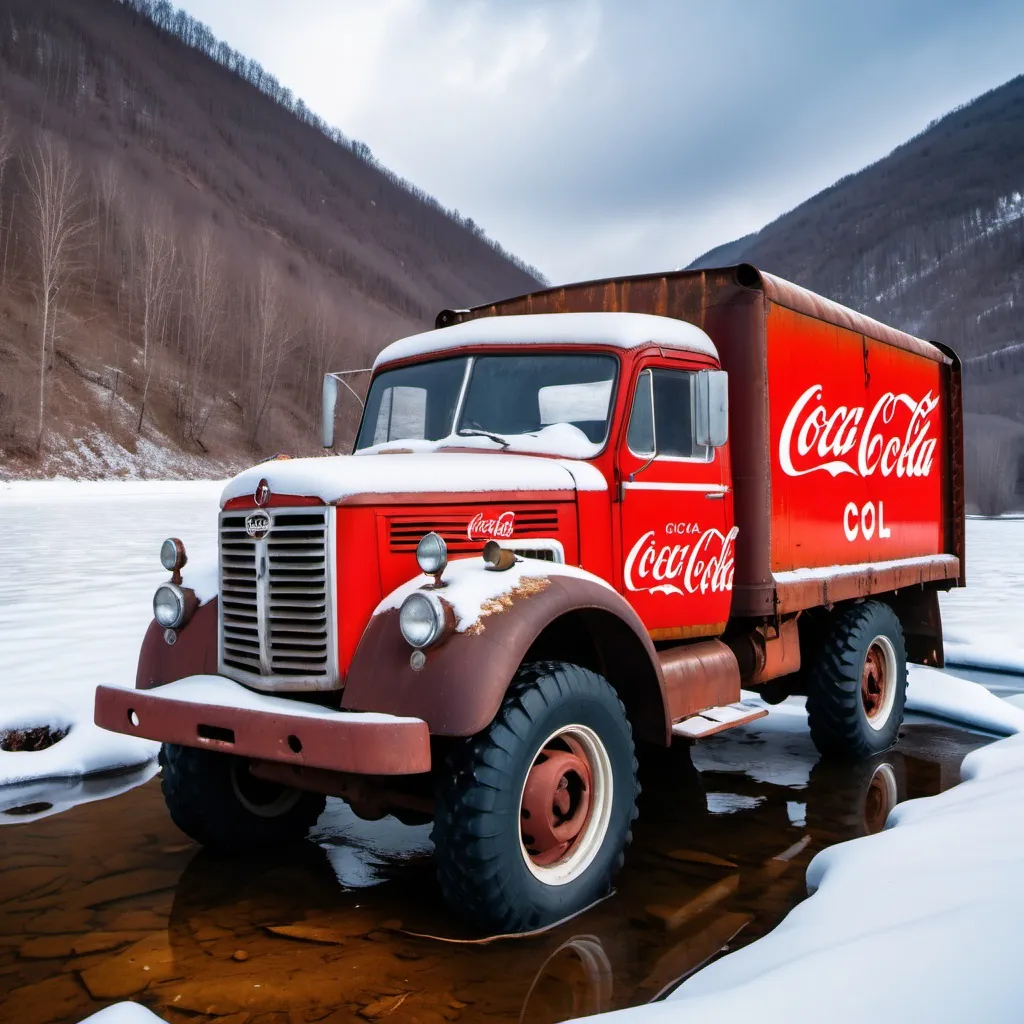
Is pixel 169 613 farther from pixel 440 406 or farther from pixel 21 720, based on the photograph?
pixel 21 720

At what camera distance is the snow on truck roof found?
467 cm

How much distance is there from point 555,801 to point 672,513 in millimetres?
1641

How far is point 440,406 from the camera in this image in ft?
15.7

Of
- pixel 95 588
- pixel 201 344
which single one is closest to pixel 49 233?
pixel 201 344

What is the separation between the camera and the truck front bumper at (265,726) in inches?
126

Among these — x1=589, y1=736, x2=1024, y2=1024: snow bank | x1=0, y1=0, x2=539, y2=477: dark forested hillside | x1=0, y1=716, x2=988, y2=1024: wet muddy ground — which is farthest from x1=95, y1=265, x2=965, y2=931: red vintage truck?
x1=0, y1=0, x2=539, y2=477: dark forested hillside

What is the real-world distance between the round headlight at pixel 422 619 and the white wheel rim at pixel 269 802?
1.62 m

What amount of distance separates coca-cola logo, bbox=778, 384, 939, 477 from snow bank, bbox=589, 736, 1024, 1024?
2.40m

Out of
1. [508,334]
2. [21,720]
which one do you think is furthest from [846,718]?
[21,720]

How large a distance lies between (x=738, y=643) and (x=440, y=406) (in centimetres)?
220

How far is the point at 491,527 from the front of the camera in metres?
3.99

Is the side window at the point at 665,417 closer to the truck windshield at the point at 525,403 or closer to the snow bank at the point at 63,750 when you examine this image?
the truck windshield at the point at 525,403

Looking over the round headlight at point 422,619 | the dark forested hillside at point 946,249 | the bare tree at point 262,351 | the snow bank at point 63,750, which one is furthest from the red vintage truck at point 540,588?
the dark forested hillside at point 946,249

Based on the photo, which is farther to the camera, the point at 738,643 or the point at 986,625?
the point at 986,625
